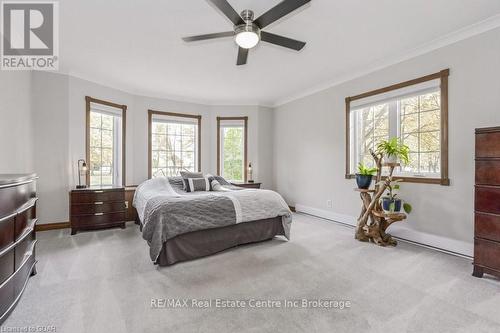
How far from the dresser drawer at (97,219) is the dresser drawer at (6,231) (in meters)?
2.38

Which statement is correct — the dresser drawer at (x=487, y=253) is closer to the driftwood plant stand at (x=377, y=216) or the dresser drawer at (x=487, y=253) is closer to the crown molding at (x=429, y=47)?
the driftwood plant stand at (x=377, y=216)

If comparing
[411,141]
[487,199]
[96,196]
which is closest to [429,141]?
[411,141]

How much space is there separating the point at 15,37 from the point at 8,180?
241 centimetres

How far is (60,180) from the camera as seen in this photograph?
159 inches

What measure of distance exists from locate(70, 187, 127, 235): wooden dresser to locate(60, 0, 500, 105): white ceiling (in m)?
2.03

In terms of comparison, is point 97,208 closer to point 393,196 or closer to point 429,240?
point 393,196

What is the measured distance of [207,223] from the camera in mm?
2844

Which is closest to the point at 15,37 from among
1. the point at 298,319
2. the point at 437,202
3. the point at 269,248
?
the point at 269,248

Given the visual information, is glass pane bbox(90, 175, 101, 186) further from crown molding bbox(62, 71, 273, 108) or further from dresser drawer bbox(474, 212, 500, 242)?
dresser drawer bbox(474, 212, 500, 242)

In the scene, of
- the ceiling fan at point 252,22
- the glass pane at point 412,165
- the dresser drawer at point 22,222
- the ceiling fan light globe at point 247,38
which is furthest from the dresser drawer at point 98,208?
the glass pane at point 412,165

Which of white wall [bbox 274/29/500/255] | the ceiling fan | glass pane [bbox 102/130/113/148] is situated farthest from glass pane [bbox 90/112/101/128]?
white wall [bbox 274/29/500/255]

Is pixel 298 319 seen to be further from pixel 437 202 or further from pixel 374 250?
pixel 437 202

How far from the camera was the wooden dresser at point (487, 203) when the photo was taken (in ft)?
7.43

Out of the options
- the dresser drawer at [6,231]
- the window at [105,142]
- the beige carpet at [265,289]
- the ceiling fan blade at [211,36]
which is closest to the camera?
the dresser drawer at [6,231]
